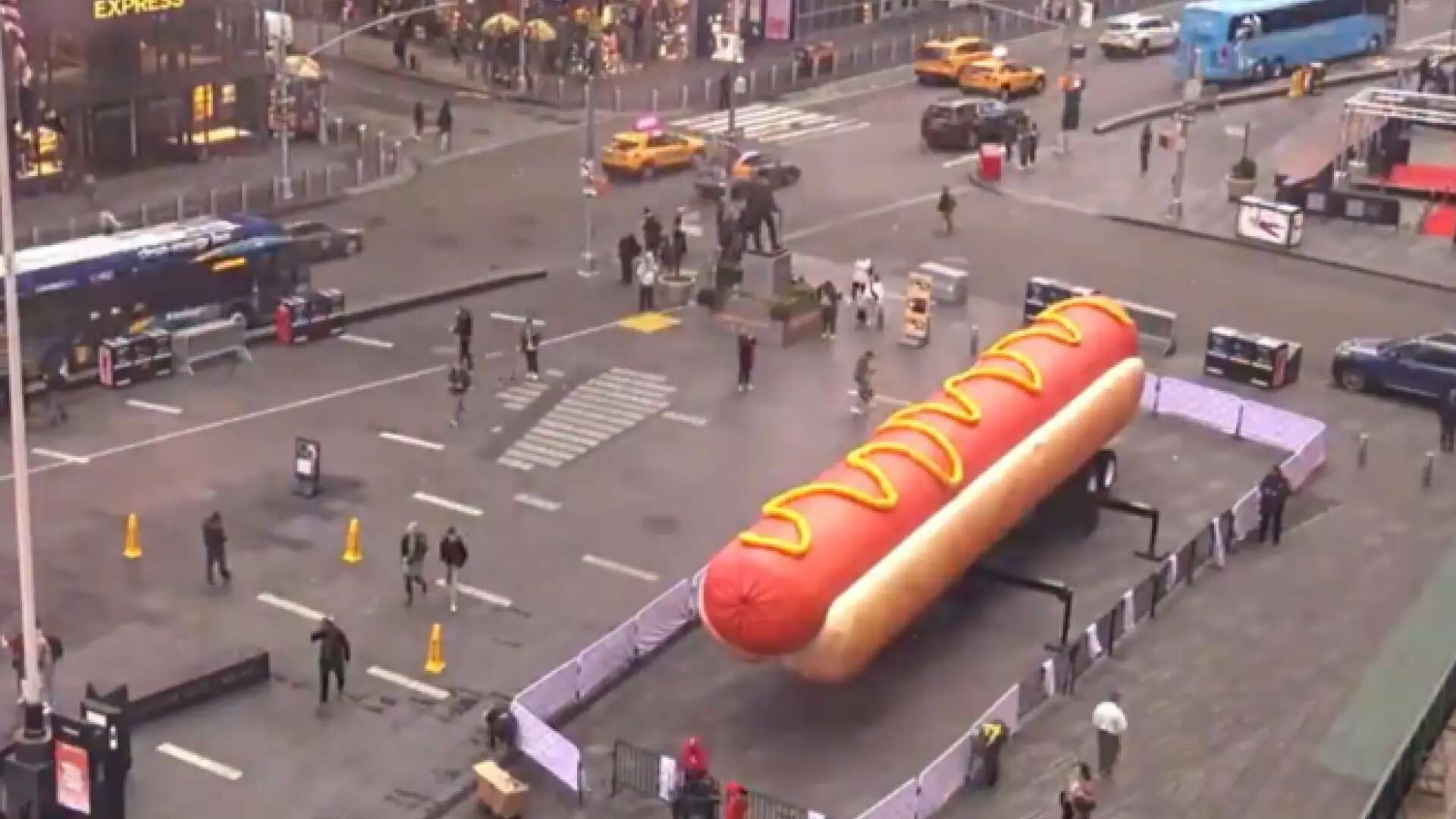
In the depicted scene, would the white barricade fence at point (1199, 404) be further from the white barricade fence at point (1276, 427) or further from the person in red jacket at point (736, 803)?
the person in red jacket at point (736, 803)

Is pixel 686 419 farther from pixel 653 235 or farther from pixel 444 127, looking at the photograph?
pixel 444 127

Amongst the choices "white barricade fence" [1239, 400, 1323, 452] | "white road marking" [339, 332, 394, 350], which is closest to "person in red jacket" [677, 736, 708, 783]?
"white barricade fence" [1239, 400, 1323, 452]

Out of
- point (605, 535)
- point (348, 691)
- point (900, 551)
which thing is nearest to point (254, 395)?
point (605, 535)

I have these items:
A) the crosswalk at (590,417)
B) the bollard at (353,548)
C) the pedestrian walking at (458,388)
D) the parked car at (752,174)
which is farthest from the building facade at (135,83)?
the bollard at (353,548)

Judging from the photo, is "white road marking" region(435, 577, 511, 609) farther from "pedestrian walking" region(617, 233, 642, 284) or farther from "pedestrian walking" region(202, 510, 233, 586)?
"pedestrian walking" region(617, 233, 642, 284)

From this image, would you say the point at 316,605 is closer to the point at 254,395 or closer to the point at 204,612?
the point at 204,612

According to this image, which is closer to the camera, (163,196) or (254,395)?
(254,395)

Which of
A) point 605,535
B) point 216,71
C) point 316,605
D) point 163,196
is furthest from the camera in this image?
point 216,71
